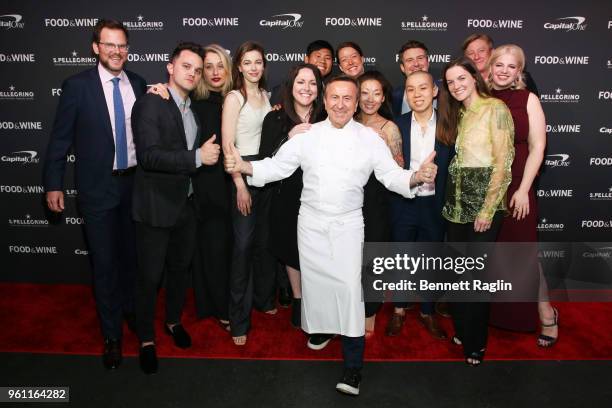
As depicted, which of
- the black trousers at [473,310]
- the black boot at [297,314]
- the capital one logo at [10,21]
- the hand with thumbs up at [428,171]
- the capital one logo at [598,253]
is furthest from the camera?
the capital one logo at [598,253]

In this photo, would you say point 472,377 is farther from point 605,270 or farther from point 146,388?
point 605,270

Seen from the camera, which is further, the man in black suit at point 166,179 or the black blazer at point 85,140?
the black blazer at point 85,140

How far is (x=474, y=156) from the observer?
267cm

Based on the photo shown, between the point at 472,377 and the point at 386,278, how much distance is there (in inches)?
31.3

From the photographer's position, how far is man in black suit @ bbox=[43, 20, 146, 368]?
111 inches

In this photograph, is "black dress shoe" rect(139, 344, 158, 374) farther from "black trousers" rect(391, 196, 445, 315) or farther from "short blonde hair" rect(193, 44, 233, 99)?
"black trousers" rect(391, 196, 445, 315)

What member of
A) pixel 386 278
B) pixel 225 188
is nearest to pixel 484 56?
pixel 386 278

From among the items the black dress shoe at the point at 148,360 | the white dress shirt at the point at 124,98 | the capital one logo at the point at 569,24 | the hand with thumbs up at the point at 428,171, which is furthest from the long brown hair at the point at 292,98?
the capital one logo at the point at 569,24

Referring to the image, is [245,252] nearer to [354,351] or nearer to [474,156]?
[354,351]

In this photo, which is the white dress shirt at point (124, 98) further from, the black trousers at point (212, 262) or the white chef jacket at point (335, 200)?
the white chef jacket at point (335, 200)

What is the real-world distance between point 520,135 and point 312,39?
198cm

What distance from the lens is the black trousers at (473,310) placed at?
2.77 metres

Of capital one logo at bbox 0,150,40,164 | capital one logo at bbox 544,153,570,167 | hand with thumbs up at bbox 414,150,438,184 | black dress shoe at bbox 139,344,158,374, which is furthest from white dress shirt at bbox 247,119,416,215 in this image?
capital one logo at bbox 0,150,40,164

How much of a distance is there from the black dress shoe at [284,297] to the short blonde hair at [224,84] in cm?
164
